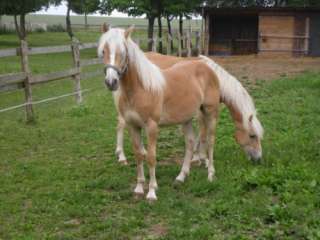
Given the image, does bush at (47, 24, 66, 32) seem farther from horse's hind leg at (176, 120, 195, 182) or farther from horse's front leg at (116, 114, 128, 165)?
horse's hind leg at (176, 120, 195, 182)

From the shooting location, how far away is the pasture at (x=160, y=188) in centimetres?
413

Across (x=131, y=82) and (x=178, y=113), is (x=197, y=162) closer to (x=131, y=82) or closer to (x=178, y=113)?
(x=178, y=113)

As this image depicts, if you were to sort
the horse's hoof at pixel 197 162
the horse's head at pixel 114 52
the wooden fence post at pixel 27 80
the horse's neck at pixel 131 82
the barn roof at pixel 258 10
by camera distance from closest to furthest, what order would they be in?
1. the horse's head at pixel 114 52
2. the horse's neck at pixel 131 82
3. the horse's hoof at pixel 197 162
4. the wooden fence post at pixel 27 80
5. the barn roof at pixel 258 10

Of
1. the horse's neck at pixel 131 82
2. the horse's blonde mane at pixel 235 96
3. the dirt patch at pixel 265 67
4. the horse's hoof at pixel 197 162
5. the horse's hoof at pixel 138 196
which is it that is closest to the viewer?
the horse's neck at pixel 131 82

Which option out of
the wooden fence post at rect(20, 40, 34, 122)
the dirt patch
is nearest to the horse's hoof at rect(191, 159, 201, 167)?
the wooden fence post at rect(20, 40, 34, 122)

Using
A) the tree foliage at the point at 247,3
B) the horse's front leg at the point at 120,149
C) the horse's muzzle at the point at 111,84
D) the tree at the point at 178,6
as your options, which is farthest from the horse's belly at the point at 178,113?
the tree foliage at the point at 247,3

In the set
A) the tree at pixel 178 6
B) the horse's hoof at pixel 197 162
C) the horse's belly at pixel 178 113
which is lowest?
the horse's hoof at pixel 197 162

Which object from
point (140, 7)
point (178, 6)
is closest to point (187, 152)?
point (140, 7)

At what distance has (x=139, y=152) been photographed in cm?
506

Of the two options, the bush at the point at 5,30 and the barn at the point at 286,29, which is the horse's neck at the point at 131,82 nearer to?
the barn at the point at 286,29

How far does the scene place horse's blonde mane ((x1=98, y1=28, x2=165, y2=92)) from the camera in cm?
437

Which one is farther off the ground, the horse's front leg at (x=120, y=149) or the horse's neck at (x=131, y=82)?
the horse's neck at (x=131, y=82)

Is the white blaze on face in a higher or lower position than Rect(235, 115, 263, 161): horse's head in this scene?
higher

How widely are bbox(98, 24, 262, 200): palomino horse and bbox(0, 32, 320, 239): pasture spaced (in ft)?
1.14
